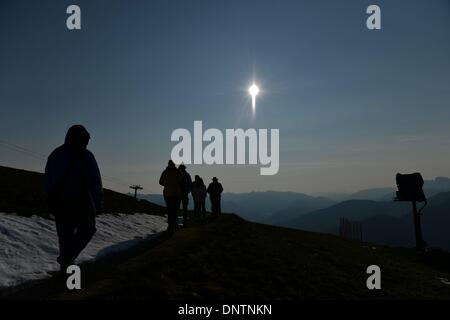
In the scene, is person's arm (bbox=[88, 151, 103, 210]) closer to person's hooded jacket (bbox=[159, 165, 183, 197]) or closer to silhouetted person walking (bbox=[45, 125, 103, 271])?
silhouetted person walking (bbox=[45, 125, 103, 271])

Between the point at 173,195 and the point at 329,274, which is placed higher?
the point at 173,195

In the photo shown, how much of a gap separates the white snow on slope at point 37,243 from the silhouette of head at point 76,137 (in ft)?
9.59

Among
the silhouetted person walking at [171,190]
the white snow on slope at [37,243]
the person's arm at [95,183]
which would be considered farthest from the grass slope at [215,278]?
the person's arm at [95,183]

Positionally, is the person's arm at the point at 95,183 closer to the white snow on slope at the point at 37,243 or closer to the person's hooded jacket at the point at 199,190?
the white snow on slope at the point at 37,243

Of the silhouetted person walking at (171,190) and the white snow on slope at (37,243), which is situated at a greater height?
the silhouetted person walking at (171,190)

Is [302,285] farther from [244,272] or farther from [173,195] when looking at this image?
[173,195]

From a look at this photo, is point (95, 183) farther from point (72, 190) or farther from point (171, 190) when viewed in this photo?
point (171, 190)

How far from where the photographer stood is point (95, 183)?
7.18 meters

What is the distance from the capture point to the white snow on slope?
7.86 metres

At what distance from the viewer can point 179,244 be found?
11.9m

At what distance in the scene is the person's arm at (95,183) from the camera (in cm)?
714

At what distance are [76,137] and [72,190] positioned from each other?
1034 mm
